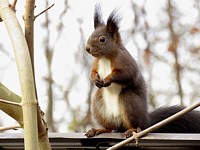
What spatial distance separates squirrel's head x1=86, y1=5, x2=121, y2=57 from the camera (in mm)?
3189

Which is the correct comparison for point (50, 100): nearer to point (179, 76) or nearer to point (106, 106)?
point (179, 76)

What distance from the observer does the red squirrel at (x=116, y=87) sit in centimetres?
310

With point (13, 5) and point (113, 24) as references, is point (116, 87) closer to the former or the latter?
point (113, 24)

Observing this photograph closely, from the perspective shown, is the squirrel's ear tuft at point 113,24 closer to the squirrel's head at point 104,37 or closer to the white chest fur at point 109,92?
the squirrel's head at point 104,37

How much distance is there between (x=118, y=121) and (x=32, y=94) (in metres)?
1.71

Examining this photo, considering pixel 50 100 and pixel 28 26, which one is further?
pixel 50 100

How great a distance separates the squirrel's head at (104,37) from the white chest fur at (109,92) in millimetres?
55

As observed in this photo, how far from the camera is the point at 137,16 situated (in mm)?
9578

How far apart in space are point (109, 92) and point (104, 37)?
32 cm

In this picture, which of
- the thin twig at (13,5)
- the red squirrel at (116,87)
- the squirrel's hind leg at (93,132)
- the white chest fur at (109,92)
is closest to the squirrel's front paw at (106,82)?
the red squirrel at (116,87)

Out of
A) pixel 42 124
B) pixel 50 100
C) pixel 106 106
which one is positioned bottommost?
pixel 42 124

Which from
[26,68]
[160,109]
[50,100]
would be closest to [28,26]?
[26,68]

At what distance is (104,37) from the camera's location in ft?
10.7

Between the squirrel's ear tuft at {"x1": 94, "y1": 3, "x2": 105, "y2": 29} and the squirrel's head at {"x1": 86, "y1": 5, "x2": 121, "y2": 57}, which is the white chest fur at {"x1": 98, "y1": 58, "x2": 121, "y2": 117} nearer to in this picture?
the squirrel's head at {"x1": 86, "y1": 5, "x2": 121, "y2": 57}
